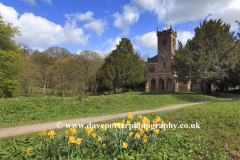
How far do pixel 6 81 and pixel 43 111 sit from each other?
12745 millimetres

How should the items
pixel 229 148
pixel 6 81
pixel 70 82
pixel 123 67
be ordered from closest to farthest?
pixel 229 148 → pixel 6 81 → pixel 70 82 → pixel 123 67

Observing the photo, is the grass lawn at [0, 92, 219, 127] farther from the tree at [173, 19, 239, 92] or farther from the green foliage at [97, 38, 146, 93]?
the green foliage at [97, 38, 146, 93]

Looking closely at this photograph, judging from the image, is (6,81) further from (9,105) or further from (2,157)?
(2,157)

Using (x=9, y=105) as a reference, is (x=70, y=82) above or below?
above

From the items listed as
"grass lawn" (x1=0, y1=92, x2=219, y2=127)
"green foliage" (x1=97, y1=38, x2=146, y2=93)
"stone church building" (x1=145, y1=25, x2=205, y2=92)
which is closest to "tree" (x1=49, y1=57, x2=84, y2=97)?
"green foliage" (x1=97, y1=38, x2=146, y2=93)

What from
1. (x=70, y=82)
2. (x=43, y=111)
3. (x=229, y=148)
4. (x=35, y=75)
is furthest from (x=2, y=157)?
(x=35, y=75)

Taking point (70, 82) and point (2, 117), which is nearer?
point (2, 117)

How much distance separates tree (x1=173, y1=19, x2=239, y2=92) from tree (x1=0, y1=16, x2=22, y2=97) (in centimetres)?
2522

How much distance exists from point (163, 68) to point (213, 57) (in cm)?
1614

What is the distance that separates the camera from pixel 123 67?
30.9 meters

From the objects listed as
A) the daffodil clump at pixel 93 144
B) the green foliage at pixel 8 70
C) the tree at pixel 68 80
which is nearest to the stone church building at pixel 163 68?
the tree at pixel 68 80

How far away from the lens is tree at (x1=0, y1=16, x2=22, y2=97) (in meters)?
18.7

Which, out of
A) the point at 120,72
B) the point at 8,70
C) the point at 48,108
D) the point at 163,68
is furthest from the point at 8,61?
the point at 163,68

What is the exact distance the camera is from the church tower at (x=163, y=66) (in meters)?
38.0
